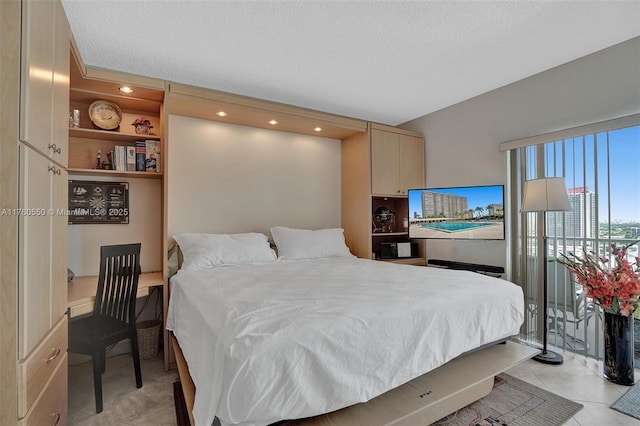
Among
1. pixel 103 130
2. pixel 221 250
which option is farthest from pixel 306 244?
pixel 103 130

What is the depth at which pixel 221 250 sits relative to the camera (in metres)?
2.97

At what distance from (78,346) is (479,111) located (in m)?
4.20

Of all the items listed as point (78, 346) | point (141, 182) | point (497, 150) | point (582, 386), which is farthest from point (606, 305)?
point (141, 182)

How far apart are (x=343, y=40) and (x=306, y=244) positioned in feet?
6.55

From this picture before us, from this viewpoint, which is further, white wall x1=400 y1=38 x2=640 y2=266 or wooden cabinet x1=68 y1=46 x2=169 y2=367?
wooden cabinet x1=68 y1=46 x2=169 y2=367

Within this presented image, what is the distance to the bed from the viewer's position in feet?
4.02

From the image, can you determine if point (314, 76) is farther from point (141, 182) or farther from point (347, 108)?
point (141, 182)

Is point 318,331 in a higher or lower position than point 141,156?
lower

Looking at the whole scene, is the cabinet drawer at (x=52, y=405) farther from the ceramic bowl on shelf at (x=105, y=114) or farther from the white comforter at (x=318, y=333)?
the ceramic bowl on shelf at (x=105, y=114)

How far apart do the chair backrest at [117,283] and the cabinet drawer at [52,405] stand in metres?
0.48

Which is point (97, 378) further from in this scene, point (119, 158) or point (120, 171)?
point (119, 158)

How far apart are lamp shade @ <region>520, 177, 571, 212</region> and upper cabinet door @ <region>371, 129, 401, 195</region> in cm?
158

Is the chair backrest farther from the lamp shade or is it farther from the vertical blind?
the vertical blind

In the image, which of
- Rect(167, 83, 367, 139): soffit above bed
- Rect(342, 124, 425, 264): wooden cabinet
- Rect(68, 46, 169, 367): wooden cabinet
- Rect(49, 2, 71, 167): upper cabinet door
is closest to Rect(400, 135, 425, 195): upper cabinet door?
Rect(342, 124, 425, 264): wooden cabinet
